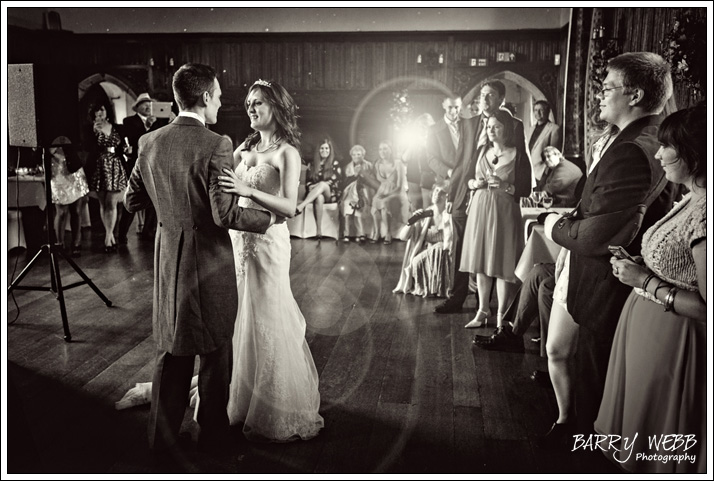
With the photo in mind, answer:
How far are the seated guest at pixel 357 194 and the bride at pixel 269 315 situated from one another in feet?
19.2

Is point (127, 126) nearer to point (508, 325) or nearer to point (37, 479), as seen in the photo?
point (508, 325)

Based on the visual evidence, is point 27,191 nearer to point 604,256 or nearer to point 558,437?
point 558,437

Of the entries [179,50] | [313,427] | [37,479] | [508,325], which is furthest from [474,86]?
[37,479]

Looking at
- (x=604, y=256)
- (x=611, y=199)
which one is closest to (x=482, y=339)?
(x=604, y=256)

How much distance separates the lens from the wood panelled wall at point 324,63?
33.8ft

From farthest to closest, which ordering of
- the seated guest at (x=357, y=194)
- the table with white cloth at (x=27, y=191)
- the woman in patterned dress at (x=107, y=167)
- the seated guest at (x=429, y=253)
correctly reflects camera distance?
the seated guest at (x=357, y=194) < the woman in patterned dress at (x=107, y=167) < the table with white cloth at (x=27, y=191) < the seated guest at (x=429, y=253)

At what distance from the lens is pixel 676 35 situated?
121 inches

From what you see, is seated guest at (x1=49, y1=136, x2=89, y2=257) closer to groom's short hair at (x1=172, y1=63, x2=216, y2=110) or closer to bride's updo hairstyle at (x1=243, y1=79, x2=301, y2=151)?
bride's updo hairstyle at (x1=243, y1=79, x2=301, y2=151)

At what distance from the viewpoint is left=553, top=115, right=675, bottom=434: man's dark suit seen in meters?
2.08

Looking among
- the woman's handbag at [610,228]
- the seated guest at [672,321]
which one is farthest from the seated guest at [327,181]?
the seated guest at [672,321]

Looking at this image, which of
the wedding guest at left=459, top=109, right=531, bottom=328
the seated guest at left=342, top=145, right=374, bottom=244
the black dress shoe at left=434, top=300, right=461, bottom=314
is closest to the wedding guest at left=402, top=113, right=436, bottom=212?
the seated guest at left=342, top=145, right=374, bottom=244

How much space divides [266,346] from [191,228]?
0.69 metres

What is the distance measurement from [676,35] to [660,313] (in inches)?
72.2

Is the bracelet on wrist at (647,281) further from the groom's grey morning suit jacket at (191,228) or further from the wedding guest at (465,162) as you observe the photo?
the wedding guest at (465,162)
